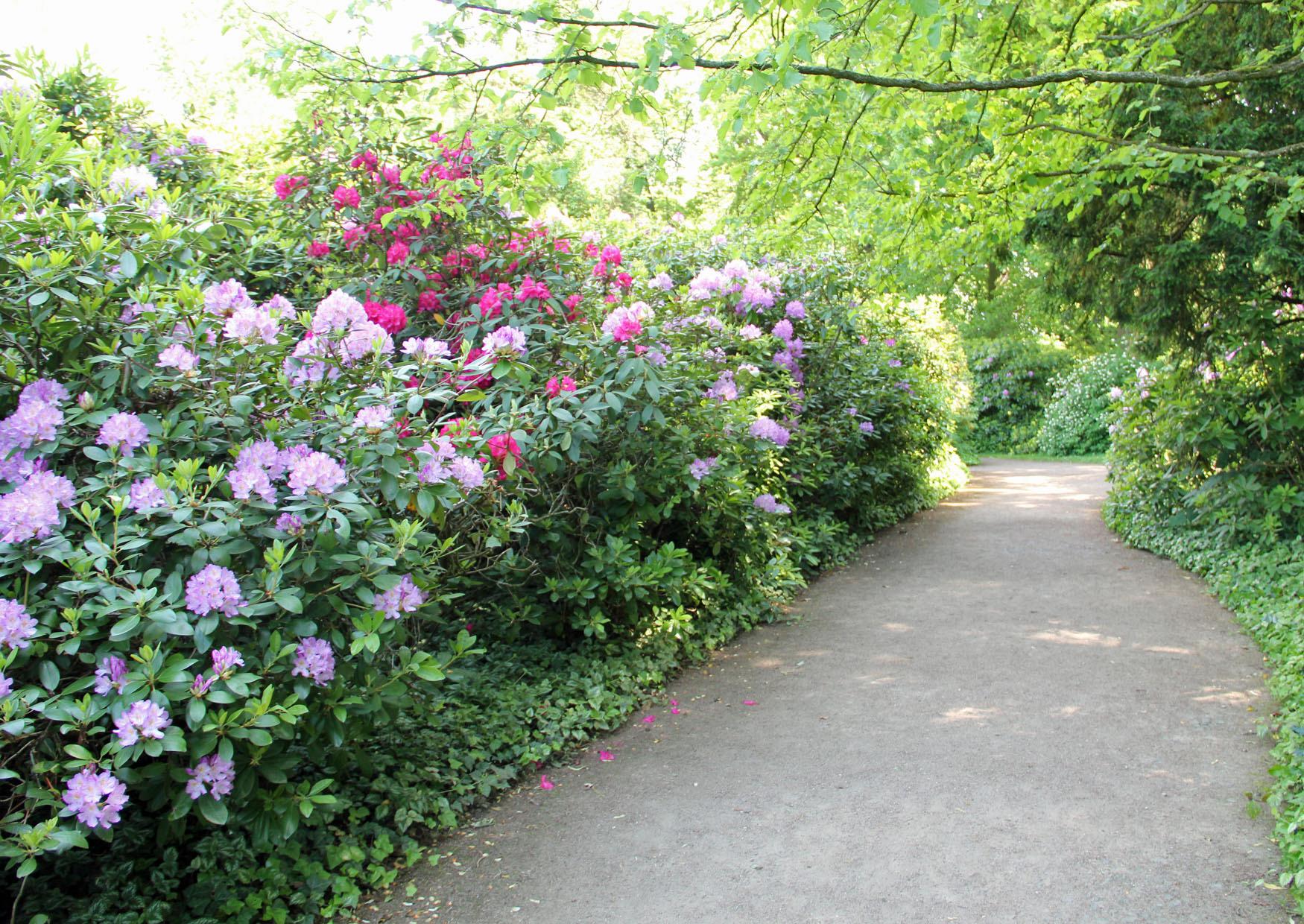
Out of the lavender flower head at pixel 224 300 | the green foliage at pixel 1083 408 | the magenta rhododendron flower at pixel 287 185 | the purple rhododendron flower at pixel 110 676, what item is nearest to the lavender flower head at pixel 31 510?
the purple rhododendron flower at pixel 110 676

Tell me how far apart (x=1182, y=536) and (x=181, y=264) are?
8227 millimetres

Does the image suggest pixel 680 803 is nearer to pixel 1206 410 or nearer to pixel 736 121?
pixel 736 121

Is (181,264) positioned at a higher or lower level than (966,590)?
higher

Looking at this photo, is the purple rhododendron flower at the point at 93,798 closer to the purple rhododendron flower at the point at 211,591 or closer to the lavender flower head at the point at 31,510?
the purple rhododendron flower at the point at 211,591

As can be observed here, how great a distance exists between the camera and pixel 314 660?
312 cm

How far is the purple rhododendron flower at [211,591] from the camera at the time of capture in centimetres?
288

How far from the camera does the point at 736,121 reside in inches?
197

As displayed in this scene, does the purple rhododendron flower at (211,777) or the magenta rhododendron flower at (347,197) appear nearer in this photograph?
the purple rhododendron flower at (211,777)

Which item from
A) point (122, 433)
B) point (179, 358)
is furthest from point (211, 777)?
point (179, 358)

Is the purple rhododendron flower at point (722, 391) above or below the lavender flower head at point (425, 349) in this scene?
below

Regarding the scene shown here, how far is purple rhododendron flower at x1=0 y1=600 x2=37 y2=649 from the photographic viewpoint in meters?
2.68

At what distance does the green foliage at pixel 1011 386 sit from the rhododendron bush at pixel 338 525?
63.3 feet

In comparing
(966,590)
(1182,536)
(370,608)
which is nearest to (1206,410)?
(1182,536)

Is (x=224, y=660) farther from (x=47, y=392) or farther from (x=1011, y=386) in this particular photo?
(x=1011, y=386)
